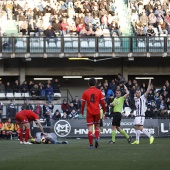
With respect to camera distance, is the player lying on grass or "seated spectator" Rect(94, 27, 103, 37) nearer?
the player lying on grass

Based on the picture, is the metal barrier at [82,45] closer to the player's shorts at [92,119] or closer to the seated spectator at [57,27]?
the seated spectator at [57,27]

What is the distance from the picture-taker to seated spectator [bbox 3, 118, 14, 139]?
3806cm

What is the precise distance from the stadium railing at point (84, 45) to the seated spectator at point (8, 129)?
8.20 meters

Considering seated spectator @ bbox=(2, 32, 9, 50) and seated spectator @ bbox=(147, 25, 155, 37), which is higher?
seated spectator @ bbox=(147, 25, 155, 37)

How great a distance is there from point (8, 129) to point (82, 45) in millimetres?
9832

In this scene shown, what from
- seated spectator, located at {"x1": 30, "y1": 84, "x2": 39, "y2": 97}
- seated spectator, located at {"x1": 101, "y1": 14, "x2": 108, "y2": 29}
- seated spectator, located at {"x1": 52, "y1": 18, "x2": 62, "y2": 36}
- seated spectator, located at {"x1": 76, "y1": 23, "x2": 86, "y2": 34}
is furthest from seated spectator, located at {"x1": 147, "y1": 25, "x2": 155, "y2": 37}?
seated spectator, located at {"x1": 30, "y1": 84, "x2": 39, "y2": 97}

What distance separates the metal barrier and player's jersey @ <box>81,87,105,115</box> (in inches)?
911

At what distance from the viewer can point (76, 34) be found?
153 feet

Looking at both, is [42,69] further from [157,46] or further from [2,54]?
[157,46]

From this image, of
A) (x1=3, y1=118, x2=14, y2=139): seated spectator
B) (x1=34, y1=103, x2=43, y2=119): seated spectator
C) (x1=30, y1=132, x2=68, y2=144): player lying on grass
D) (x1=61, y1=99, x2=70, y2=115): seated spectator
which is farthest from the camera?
(x1=61, y1=99, x2=70, y2=115): seated spectator

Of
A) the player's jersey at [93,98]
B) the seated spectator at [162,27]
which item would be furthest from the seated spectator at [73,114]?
the player's jersey at [93,98]

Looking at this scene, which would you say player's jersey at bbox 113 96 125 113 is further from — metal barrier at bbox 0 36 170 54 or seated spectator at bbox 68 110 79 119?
metal barrier at bbox 0 36 170 54

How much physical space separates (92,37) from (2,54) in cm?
547

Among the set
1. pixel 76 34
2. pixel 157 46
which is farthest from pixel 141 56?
pixel 76 34
